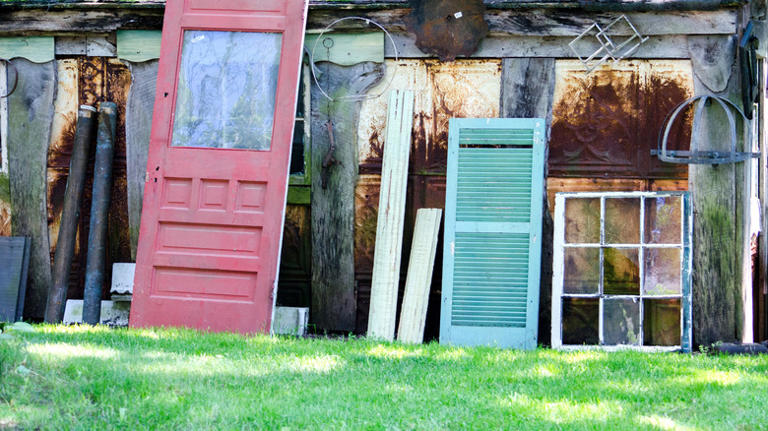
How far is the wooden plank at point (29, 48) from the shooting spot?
7078 millimetres

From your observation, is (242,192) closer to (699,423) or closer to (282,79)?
(282,79)

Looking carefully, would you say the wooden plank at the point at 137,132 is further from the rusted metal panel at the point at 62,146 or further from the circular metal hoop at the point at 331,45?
the circular metal hoop at the point at 331,45

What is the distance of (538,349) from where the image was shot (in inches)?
237

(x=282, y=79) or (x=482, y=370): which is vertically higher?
(x=282, y=79)

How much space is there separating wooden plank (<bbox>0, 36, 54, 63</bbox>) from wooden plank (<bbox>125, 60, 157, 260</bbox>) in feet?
2.29

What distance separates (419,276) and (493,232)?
638 millimetres

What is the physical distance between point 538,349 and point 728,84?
2468 mm

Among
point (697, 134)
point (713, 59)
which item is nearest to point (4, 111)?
point (697, 134)

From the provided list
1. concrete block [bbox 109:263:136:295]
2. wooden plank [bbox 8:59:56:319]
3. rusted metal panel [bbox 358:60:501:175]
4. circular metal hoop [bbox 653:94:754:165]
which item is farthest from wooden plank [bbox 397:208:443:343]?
wooden plank [bbox 8:59:56:319]

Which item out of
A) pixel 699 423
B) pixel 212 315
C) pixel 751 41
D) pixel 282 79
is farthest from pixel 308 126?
pixel 699 423

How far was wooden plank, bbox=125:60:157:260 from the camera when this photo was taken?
697 centimetres

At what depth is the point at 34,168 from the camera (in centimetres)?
711

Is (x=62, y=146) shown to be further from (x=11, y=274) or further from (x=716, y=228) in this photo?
(x=716, y=228)

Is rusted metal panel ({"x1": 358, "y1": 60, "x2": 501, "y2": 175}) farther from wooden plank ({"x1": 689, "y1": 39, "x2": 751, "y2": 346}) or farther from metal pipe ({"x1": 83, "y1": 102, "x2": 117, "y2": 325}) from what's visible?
metal pipe ({"x1": 83, "y1": 102, "x2": 117, "y2": 325})
